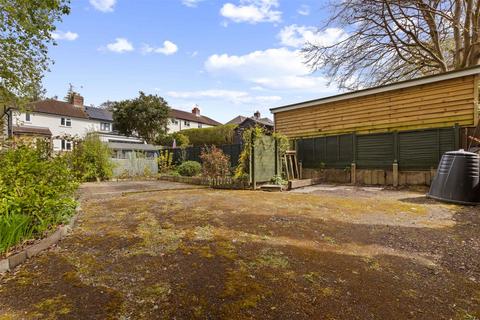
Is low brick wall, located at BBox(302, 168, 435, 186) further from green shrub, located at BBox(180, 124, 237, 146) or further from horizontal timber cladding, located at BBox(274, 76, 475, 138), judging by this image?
green shrub, located at BBox(180, 124, 237, 146)

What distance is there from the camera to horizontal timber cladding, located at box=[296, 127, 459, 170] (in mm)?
8008

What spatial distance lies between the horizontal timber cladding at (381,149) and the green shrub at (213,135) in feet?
35.4

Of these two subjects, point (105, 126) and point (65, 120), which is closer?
point (65, 120)

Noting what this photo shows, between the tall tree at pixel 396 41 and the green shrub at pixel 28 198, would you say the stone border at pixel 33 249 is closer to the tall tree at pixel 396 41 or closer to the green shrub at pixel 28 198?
the green shrub at pixel 28 198

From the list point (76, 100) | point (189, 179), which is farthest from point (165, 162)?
point (76, 100)

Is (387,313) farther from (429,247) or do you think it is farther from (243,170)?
(243,170)

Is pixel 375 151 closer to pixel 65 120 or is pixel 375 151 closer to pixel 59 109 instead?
pixel 65 120

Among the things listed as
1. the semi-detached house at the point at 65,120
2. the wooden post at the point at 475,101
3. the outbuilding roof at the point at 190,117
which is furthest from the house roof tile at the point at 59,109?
the wooden post at the point at 475,101

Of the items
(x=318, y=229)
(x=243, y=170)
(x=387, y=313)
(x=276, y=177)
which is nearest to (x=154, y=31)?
(x=243, y=170)

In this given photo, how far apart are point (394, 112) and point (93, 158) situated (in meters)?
12.2

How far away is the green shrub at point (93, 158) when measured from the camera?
10938 millimetres

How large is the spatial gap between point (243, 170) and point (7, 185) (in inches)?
254

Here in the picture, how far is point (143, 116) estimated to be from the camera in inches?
1056

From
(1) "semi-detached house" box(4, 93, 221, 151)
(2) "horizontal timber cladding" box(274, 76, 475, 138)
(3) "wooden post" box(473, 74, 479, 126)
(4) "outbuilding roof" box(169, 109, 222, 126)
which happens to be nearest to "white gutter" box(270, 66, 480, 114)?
(2) "horizontal timber cladding" box(274, 76, 475, 138)
